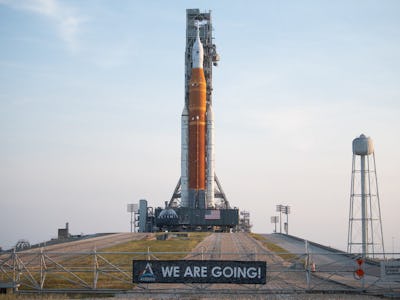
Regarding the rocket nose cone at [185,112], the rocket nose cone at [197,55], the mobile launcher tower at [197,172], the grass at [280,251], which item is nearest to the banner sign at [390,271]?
the grass at [280,251]

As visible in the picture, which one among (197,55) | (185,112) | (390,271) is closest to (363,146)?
(390,271)

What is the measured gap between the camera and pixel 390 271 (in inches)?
1137

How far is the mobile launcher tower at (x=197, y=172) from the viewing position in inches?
3925

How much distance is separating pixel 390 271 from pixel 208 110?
76.8 metres

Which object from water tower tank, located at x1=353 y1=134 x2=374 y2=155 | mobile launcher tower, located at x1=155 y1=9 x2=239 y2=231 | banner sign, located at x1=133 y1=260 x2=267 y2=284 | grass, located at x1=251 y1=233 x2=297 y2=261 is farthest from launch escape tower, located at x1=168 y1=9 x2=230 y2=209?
banner sign, located at x1=133 y1=260 x2=267 y2=284

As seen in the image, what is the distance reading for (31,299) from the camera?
1019 inches

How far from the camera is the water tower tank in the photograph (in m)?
62.8

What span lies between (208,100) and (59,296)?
82.3 meters

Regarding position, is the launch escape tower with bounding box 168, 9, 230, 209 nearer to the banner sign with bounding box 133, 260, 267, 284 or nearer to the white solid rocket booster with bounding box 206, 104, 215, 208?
the white solid rocket booster with bounding box 206, 104, 215, 208

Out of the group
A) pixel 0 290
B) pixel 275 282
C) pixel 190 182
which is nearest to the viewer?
pixel 0 290

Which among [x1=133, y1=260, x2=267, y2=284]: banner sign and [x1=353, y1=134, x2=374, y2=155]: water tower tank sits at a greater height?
[x1=353, y1=134, x2=374, y2=155]: water tower tank

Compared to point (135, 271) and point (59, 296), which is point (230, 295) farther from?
point (59, 296)

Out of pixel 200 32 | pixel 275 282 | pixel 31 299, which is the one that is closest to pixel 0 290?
pixel 31 299

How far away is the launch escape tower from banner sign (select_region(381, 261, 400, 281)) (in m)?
71.6
